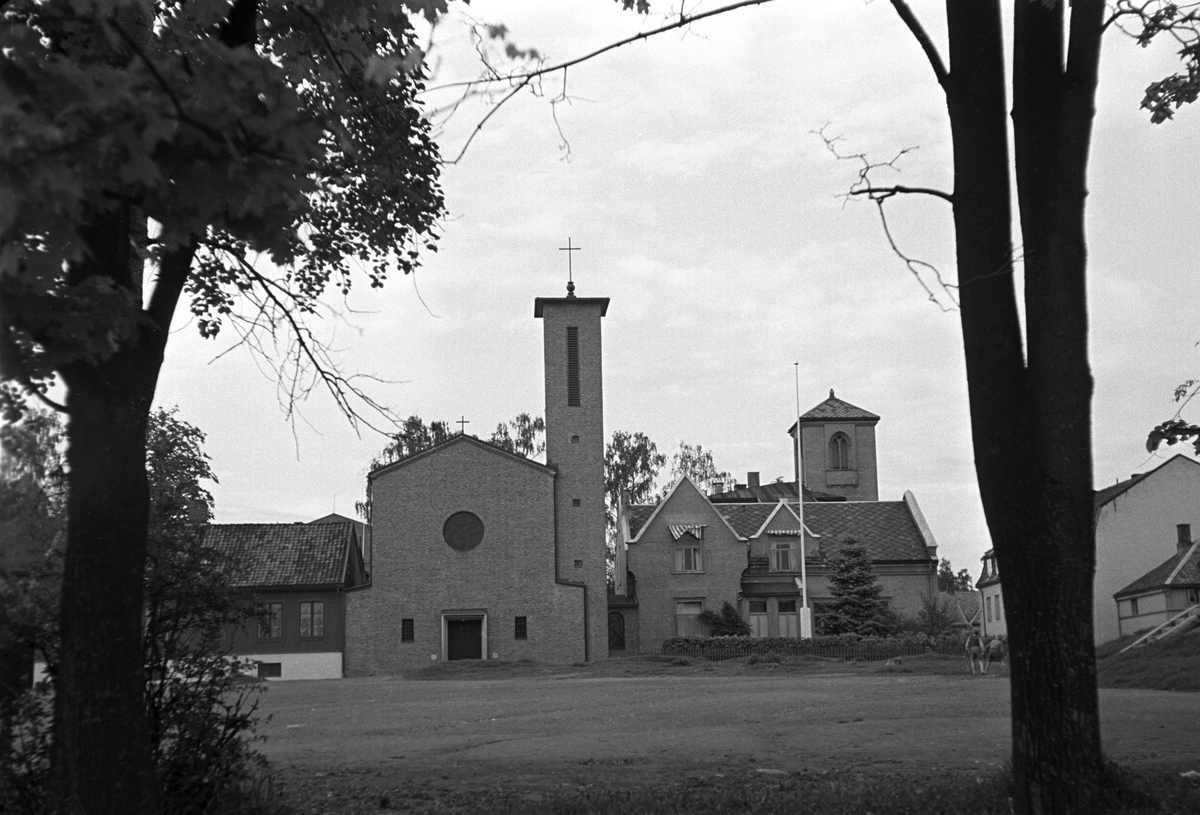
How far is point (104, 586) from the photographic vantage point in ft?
23.1

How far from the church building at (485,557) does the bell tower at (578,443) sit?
0.22 ft

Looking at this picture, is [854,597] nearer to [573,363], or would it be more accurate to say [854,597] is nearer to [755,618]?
[755,618]

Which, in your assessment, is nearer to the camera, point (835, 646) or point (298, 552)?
point (835, 646)

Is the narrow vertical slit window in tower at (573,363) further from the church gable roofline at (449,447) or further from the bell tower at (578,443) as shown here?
the church gable roofline at (449,447)

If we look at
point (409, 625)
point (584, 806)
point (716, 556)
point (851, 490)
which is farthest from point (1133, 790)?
point (851, 490)

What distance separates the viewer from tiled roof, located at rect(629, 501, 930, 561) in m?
65.6

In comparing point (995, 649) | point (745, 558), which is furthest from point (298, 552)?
point (995, 649)

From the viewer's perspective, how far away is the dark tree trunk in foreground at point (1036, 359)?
25.2 feet

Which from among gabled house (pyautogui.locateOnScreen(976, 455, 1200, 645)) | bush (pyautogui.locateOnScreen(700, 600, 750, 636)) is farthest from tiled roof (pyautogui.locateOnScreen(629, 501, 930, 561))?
gabled house (pyautogui.locateOnScreen(976, 455, 1200, 645))

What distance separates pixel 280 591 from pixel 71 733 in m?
50.0

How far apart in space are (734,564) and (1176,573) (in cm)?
2077

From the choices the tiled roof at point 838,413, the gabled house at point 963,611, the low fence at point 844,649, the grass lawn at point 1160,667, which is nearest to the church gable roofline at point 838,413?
the tiled roof at point 838,413

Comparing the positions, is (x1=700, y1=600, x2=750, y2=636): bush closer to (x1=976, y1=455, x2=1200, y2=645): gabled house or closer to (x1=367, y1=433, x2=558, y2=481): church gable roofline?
(x1=367, y1=433, x2=558, y2=481): church gable roofline

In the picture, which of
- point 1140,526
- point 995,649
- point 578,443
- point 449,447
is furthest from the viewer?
point 578,443
